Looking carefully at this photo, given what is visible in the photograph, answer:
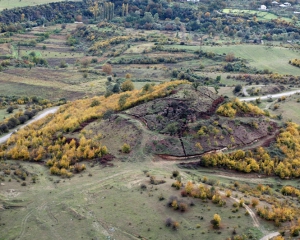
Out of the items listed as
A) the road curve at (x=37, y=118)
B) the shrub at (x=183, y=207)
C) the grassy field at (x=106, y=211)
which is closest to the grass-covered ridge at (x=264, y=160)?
the grassy field at (x=106, y=211)

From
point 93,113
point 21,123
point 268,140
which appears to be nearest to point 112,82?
point 21,123

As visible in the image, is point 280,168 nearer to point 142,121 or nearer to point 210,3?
A: point 142,121

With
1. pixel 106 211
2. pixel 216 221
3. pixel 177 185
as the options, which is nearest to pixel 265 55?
pixel 177 185

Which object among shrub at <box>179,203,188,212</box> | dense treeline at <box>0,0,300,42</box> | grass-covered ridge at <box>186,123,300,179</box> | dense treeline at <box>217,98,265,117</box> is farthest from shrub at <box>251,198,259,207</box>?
dense treeline at <box>0,0,300,42</box>

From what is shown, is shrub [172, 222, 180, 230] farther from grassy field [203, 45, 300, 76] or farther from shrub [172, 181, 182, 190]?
grassy field [203, 45, 300, 76]

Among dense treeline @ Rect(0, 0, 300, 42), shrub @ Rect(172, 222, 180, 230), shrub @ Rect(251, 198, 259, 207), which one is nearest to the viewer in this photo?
shrub @ Rect(172, 222, 180, 230)

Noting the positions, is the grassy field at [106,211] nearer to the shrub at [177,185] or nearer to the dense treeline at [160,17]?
the shrub at [177,185]

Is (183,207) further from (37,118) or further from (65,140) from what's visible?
(37,118)

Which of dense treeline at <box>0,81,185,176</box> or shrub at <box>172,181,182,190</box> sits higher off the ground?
shrub at <box>172,181,182,190</box>
